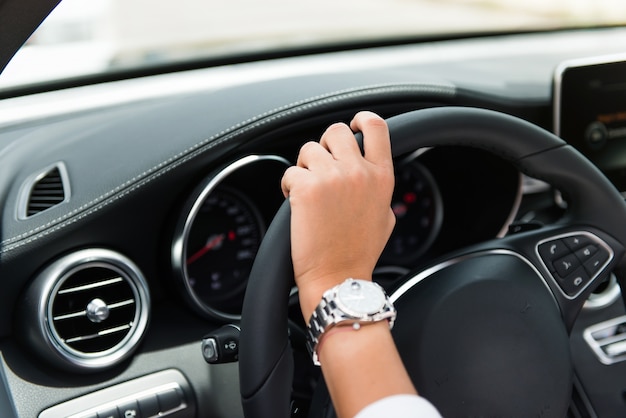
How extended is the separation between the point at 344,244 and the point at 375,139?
152 millimetres

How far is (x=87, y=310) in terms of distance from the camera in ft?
4.33

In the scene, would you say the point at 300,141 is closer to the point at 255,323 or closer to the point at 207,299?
the point at 207,299

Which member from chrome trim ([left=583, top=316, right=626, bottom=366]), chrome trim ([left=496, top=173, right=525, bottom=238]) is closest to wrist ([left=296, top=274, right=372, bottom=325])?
chrome trim ([left=583, top=316, right=626, bottom=366])

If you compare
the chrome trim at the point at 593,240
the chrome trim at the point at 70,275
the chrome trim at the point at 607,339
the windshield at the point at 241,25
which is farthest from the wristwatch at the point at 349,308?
the windshield at the point at 241,25

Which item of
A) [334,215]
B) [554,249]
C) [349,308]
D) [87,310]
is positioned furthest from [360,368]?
[87,310]

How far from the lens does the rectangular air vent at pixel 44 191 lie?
1.38m

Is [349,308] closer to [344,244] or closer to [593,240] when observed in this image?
[344,244]

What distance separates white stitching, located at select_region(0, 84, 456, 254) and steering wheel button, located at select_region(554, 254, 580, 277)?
0.51m

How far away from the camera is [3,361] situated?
1285 mm

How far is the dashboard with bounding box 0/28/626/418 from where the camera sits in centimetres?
130

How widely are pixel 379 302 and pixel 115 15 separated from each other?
4.85 feet

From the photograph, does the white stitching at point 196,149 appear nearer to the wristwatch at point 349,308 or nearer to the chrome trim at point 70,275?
the chrome trim at point 70,275

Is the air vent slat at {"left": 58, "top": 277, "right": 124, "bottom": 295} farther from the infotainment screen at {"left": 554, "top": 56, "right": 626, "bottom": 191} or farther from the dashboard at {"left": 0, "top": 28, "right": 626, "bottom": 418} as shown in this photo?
the infotainment screen at {"left": 554, "top": 56, "right": 626, "bottom": 191}

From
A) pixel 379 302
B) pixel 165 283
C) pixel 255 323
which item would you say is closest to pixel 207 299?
pixel 165 283
